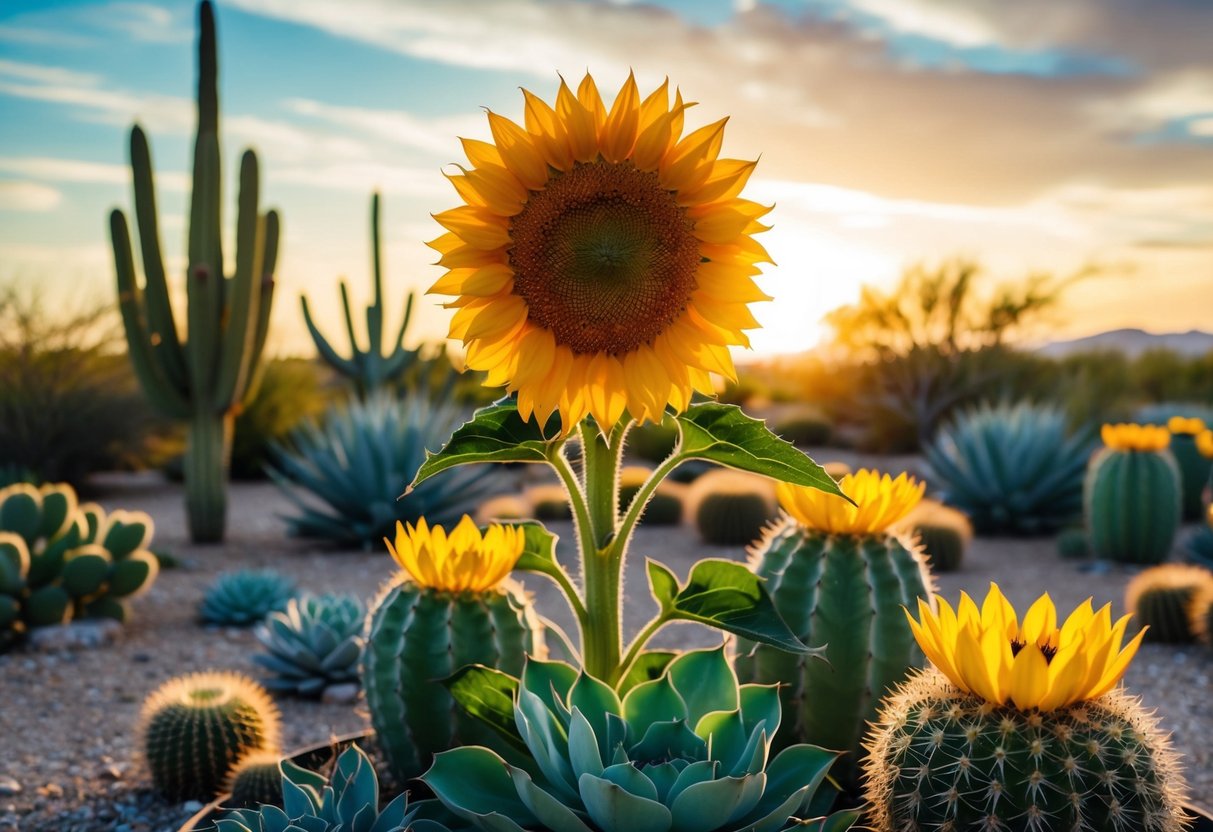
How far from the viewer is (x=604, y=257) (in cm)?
221

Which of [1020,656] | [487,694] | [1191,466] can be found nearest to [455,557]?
[487,694]

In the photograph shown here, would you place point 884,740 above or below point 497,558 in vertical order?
below

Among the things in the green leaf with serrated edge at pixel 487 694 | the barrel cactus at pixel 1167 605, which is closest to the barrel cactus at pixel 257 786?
the green leaf with serrated edge at pixel 487 694

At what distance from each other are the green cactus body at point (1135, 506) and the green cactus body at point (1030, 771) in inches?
330

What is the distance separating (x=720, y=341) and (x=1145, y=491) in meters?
8.97

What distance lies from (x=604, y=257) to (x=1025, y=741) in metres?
1.30

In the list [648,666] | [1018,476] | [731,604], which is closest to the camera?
[731,604]

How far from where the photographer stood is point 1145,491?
981 centimetres

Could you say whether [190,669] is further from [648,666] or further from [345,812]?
[648,666]

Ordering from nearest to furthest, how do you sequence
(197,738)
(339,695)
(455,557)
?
(455,557) → (197,738) → (339,695)

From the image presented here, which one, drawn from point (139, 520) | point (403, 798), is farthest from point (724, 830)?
point (139, 520)

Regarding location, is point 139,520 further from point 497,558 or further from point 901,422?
point 901,422

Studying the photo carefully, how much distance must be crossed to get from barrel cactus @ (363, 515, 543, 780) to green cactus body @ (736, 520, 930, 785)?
741 mm

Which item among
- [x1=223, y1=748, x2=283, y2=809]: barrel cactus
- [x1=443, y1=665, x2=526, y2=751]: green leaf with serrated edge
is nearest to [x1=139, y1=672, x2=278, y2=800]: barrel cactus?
[x1=223, y1=748, x2=283, y2=809]: barrel cactus
